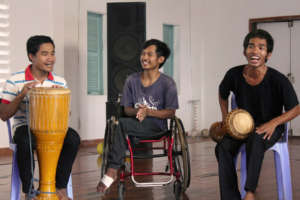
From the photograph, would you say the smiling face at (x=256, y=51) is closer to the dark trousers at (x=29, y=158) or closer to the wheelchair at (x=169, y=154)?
the wheelchair at (x=169, y=154)

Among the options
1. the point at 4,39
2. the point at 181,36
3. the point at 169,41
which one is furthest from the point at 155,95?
the point at 181,36

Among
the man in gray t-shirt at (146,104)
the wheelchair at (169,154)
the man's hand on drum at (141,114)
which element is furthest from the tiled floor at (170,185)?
the man's hand on drum at (141,114)

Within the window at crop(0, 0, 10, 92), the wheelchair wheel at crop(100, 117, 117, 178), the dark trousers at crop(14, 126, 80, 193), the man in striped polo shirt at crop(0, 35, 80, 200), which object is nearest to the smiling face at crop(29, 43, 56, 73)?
the man in striped polo shirt at crop(0, 35, 80, 200)

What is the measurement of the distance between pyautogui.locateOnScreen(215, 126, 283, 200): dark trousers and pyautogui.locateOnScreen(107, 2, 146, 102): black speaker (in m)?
2.97

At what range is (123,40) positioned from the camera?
577 centimetres

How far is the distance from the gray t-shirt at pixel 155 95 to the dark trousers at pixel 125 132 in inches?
4.5

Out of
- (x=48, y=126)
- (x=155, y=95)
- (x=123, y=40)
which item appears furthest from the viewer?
(x=123, y=40)

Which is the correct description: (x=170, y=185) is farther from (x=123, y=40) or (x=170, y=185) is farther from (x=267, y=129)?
(x=123, y=40)

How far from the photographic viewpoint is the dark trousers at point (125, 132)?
3004 millimetres

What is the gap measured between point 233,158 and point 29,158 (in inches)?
46.8

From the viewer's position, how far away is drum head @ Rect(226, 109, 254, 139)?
2.77 meters

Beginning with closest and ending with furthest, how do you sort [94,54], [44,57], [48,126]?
[48,126] → [44,57] → [94,54]

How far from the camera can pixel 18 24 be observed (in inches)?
236

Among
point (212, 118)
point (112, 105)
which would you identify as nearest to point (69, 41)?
point (112, 105)
